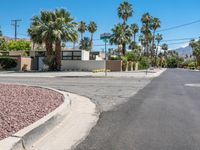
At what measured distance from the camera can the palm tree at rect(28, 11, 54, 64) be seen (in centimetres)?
4828

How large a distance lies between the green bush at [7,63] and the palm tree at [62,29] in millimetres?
6396

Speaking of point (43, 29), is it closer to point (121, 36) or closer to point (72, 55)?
point (72, 55)

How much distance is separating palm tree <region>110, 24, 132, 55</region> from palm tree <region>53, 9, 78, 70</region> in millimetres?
23151

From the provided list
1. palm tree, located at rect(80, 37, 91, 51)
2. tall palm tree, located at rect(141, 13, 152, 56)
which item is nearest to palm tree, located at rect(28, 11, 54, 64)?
tall palm tree, located at rect(141, 13, 152, 56)

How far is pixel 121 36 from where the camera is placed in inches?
Answer: 2923

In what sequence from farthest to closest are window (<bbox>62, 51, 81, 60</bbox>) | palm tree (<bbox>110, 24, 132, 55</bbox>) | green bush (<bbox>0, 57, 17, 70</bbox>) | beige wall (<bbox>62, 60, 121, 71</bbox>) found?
palm tree (<bbox>110, 24, 132, 55</bbox>), window (<bbox>62, 51, 81, 60</bbox>), beige wall (<bbox>62, 60, 121, 71</bbox>), green bush (<bbox>0, 57, 17, 70</bbox>)

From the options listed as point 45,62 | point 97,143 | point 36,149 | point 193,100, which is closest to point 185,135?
point 97,143

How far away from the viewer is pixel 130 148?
6578 millimetres

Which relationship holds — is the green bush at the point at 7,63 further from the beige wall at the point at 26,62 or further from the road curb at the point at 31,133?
the road curb at the point at 31,133

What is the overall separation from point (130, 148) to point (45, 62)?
45.7 meters

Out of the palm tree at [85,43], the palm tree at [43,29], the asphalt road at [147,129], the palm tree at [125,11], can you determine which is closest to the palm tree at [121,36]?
the palm tree at [125,11]

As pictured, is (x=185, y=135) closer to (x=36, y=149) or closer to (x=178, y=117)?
(x=178, y=117)

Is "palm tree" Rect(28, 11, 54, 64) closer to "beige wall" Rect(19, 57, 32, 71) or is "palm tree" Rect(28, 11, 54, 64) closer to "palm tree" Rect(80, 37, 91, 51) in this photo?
"beige wall" Rect(19, 57, 32, 71)

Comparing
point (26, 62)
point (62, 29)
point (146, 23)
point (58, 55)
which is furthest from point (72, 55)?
point (146, 23)
